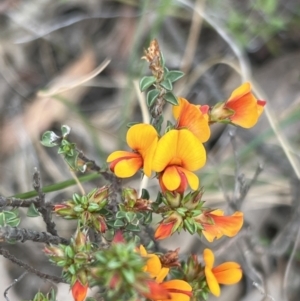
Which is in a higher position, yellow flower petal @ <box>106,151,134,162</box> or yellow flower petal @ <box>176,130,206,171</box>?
yellow flower petal @ <box>176,130,206,171</box>

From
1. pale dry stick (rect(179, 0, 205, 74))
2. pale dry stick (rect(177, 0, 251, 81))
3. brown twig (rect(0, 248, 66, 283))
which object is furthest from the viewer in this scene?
pale dry stick (rect(179, 0, 205, 74))

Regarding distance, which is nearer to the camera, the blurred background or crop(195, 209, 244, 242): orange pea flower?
crop(195, 209, 244, 242): orange pea flower

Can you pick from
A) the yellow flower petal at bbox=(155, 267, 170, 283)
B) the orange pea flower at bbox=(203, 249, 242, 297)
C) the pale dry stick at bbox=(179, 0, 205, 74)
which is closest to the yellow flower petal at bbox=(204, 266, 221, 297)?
the orange pea flower at bbox=(203, 249, 242, 297)

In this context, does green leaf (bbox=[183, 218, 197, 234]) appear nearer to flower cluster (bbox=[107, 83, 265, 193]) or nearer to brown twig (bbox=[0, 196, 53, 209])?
flower cluster (bbox=[107, 83, 265, 193])

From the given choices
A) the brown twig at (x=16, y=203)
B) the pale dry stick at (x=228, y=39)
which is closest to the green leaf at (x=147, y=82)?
the brown twig at (x=16, y=203)

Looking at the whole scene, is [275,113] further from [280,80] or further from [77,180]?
[77,180]

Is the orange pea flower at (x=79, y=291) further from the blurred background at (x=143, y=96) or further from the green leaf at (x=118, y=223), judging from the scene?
the blurred background at (x=143, y=96)

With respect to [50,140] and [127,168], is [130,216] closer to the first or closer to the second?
[127,168]

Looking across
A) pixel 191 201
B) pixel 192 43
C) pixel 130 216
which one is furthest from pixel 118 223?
pixel 192 43
